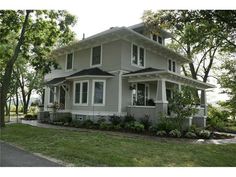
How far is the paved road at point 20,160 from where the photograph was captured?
5639 mm

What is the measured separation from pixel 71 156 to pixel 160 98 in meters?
7.38

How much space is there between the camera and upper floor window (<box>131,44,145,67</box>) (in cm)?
1542

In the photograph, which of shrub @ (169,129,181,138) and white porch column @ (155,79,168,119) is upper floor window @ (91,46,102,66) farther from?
shrub @ (169,129,181,138)

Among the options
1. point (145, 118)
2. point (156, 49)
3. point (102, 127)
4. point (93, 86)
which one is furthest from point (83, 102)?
point (156, 49)

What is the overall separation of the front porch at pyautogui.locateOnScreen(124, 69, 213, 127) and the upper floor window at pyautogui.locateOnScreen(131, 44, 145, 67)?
133cm

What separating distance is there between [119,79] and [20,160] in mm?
9148

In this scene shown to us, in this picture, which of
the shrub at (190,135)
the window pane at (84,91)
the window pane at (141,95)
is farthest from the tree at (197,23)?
the window pane at (84,91)

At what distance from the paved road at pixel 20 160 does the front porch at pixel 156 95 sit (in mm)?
A: 7263

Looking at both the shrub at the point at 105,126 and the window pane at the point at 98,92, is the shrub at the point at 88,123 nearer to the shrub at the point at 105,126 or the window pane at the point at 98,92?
the shrub at the point at 105,126

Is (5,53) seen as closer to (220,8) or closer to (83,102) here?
(83,102)

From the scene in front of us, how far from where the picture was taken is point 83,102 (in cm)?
1574

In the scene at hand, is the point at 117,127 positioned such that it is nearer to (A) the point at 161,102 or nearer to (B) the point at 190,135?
(A) the point at 161,102

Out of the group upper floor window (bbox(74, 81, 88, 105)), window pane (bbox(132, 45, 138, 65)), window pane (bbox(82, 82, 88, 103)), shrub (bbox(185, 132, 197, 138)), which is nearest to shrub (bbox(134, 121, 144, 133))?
shrub (bbox(185, 132, 197, 138))

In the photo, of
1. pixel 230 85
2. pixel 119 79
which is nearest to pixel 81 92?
pixel 119 79
